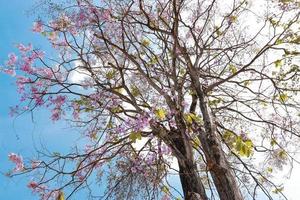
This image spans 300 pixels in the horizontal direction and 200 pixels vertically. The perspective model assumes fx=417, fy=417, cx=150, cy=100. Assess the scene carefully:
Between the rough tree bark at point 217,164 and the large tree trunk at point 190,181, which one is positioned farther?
the large tree trunk at point 190,181

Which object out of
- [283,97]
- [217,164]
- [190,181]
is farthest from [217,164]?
[283,97]

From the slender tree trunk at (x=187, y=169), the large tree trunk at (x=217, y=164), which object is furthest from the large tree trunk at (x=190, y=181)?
the large tree trunk at (x=217, y=164)

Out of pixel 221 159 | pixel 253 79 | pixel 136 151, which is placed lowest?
pixel 221 159

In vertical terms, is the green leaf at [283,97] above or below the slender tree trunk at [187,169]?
above

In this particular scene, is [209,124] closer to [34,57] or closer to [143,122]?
[143,122]

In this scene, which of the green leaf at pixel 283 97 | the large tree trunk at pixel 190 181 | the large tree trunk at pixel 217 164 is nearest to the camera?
the large tree trunk at pixel 217 164

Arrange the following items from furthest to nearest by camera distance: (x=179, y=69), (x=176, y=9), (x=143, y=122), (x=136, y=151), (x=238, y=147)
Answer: (x=179, y=69) < (x=136, y=151) < (x=176, y=9) < (x=238, y=147) < (x=143, y=122)

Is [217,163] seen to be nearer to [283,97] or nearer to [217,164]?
[217,164]

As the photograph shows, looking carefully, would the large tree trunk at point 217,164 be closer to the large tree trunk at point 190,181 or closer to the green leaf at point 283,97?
the large tree trunk at point 190,181

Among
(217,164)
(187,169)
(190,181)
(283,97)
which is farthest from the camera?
(283,97)

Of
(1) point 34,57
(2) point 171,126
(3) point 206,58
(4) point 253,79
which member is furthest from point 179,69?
(1) point 34,57

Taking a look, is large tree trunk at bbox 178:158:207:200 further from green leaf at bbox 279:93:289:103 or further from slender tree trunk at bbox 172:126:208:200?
green leaf at bbox 279:93:289:103

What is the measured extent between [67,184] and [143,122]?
2.12 m

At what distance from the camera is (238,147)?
519 centimetres
